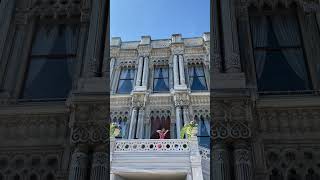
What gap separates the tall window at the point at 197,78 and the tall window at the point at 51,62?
70.4 ft

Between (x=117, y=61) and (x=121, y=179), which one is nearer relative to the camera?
(x=121, y=179)

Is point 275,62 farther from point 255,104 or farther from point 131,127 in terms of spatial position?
point 131,127

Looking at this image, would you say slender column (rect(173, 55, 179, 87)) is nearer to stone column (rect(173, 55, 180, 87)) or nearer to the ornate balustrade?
stone column (rect(173, 55, 180, 87))

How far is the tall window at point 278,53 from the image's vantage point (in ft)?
27.0

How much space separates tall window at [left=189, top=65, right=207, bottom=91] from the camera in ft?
100

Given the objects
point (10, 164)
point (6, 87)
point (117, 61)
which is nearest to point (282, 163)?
point (10, 164)

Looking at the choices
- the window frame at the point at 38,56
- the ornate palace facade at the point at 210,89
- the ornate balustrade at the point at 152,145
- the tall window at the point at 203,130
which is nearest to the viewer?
the ornate palace facade at the point at 210,89

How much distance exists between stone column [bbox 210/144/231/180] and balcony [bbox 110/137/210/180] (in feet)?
37.6

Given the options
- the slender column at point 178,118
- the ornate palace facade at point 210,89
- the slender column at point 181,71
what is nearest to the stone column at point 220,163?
the ornate palace facade at point 210,89

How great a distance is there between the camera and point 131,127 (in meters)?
27.0

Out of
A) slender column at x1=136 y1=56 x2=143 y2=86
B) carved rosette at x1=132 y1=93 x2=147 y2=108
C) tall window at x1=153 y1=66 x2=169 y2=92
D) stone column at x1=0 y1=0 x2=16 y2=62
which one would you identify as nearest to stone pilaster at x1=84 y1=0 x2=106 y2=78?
stone column at x1=0 y1=0 x2=16 y2=62

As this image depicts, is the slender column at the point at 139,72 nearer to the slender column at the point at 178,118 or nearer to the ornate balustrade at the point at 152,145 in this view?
the slender column at the point at 178,118

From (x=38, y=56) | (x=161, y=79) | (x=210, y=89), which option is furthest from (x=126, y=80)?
(x=210, y=89)

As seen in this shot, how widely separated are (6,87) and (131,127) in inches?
745
